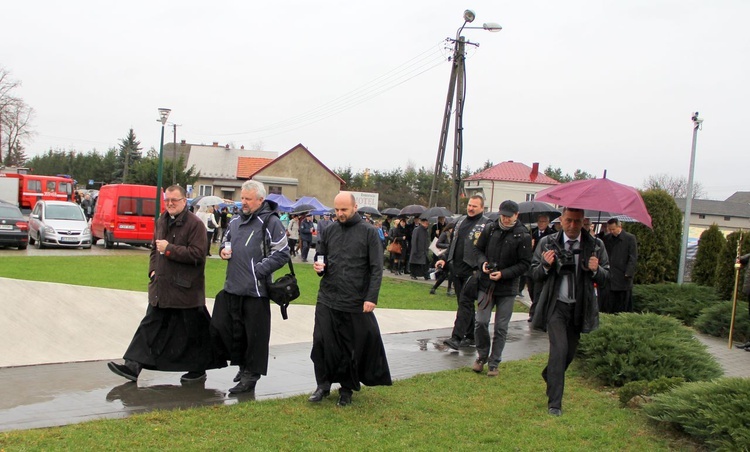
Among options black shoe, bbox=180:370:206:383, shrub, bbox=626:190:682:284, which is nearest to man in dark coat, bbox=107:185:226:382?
black shoe, bbox=180:370:206:383

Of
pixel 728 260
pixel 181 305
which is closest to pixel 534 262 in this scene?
pixel 181 305

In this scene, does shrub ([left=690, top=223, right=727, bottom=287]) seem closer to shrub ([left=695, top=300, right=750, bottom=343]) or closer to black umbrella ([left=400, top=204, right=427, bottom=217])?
shrub ([left=695, top=300, right=750, bottom=343])

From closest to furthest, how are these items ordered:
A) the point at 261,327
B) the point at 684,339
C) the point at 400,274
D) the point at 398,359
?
the point at 261,327 → the point at 684,339 → the point at 398,359 → the point at 400,274

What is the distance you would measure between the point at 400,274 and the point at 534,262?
15.7 meters

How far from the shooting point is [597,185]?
6.61 metres

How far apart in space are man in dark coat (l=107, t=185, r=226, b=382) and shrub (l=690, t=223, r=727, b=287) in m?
11.0

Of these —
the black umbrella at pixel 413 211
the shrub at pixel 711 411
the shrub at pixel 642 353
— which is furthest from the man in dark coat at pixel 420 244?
the shrub at pixel 711 411

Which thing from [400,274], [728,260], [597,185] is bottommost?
[400,274]

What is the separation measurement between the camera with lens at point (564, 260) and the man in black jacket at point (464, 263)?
7.51 ft

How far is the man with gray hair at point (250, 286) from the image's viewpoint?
679 cm

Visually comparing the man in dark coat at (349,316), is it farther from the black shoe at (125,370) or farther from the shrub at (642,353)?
the shrub at (642,353)

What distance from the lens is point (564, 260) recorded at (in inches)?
260

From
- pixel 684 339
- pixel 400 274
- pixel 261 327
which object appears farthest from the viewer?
pixel 400 274

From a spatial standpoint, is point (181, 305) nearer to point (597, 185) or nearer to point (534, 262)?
point (534, 262)
